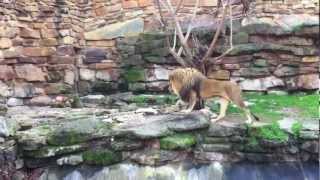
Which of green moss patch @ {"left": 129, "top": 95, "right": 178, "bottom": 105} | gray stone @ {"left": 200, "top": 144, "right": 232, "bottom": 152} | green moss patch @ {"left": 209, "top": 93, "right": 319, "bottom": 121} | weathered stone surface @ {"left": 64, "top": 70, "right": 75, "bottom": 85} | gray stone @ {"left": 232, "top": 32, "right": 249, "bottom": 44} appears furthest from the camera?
weathered stone surface @ {"left": 64, "top": 70, "right": 75, "bottom": 85}

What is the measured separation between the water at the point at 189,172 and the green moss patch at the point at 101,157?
64 mm

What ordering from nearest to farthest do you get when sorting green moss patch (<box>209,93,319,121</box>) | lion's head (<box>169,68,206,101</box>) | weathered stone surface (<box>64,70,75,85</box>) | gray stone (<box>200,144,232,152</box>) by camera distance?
1. gray stone (<box>200,144,232,152</box>)
2. lion's head (<box>169,68,206,101</box>)
3. green moss patch (<box>209,93,319,121</box>)
4. weathered stone surface (<box>64,70,75,85</box>)

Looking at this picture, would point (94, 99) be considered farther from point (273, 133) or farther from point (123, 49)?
point (273, 133)

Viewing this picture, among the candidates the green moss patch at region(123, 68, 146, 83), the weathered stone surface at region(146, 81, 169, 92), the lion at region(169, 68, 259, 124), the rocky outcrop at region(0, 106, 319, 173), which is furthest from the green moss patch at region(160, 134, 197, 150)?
the green moss patch at region(123, 68, 146, 83)

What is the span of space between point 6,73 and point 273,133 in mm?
3637

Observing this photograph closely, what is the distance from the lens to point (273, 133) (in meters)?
4.71

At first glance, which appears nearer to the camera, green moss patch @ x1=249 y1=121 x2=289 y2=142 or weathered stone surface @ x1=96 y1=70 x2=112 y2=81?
green moss patch @ x1=249 y1=121 x2=289 y2=142

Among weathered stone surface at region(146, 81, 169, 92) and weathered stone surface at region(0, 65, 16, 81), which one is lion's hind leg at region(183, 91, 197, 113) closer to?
weathered stone surface at region(146, 81, 169, 92)

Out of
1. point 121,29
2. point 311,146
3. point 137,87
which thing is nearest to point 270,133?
point 311,146

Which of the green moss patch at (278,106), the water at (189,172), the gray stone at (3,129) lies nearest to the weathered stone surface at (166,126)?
the water at (189,172)

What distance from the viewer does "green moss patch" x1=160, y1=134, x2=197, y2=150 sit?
182 inches

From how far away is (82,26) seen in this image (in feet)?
24.6

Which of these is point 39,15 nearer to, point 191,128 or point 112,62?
point 112,62

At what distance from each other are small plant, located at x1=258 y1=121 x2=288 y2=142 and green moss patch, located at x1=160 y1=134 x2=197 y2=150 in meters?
0.66
